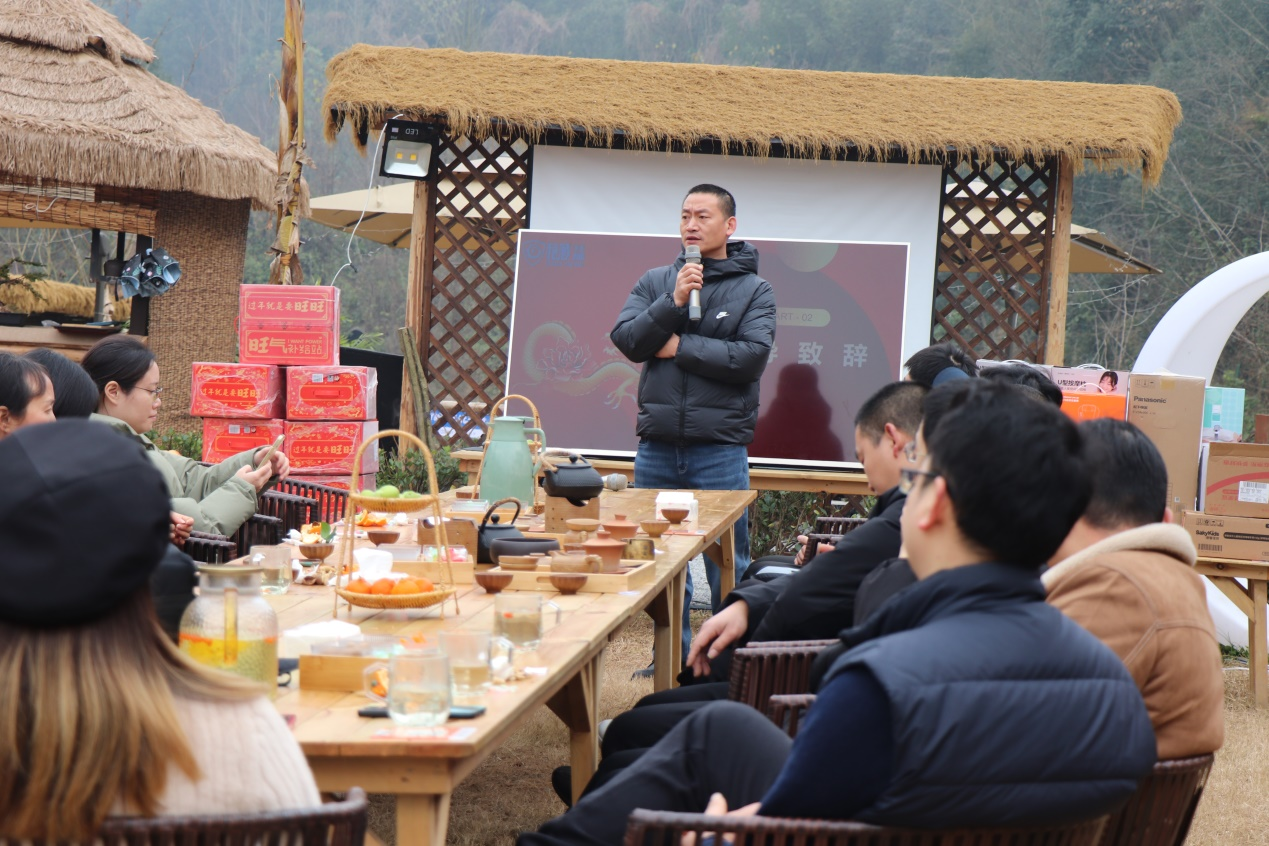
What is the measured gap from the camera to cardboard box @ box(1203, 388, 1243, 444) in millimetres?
5122

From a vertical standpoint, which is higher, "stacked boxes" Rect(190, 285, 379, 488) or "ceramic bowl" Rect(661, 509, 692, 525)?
"stacked boxes" Rect(190, 285, 379, 488)

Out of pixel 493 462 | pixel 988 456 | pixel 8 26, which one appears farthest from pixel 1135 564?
pixel 8 26

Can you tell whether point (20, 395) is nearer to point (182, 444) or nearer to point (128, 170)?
point (182, 444)

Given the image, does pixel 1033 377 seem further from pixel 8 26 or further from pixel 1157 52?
pixel 1157 52

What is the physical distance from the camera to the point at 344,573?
8.73 feet

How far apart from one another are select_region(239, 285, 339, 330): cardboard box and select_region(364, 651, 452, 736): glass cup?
4034mm

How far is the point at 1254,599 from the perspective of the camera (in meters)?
4.72

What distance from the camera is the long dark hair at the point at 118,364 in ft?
11.3

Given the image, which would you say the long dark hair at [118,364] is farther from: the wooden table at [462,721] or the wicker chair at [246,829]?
the wicker chair at [246,829]

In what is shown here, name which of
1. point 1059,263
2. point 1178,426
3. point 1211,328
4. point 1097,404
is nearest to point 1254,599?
point 1178,426

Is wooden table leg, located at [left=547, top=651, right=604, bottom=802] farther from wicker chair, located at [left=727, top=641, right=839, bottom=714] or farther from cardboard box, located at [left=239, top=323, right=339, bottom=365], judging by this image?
cardboard box, located at [left=239, top=323, right=339, bottom=365]

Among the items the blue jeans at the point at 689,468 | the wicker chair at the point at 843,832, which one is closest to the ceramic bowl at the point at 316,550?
A: the wicker chair at the point at 843,832

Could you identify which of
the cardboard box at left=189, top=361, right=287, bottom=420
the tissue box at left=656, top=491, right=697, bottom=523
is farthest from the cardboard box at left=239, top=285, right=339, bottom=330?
the tissue box at left=656, top=491, right=697, bottom=523

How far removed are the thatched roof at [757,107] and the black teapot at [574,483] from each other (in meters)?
3.55
